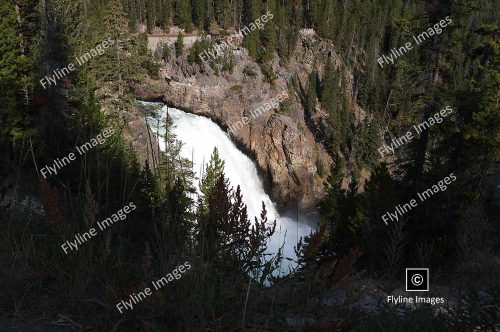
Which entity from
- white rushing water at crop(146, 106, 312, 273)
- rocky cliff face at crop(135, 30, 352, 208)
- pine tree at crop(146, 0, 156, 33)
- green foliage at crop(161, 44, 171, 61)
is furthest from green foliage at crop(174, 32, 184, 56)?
white rushing water at crop(146, 106, 312, 273)

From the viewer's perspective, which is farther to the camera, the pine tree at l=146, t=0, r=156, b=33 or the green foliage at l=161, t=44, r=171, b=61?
the pine tree at l=146, t=0, r=156, b=33

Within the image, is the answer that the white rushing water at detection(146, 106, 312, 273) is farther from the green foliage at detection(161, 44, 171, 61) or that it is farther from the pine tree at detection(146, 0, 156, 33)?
the pine tree at detection(146, 0, 156, 33)

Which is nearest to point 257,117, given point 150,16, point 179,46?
point 179,46

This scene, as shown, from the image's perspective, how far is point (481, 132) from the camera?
16.0 m

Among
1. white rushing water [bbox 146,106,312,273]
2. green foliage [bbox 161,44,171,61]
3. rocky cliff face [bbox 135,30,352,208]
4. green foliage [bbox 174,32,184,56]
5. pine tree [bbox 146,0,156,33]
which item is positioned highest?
pine tree [bbox 146,0,156,33]

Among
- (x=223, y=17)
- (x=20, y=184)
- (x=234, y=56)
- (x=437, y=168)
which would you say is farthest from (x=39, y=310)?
(x=223, y=17)

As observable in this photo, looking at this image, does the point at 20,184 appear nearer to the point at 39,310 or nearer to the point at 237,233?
the point at 39,310

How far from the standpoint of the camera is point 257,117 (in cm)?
5681

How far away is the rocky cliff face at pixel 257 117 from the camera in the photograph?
53281mm

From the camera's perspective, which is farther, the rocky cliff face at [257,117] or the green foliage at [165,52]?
the green foliage at [165,52]

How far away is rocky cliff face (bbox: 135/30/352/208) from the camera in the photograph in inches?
2098

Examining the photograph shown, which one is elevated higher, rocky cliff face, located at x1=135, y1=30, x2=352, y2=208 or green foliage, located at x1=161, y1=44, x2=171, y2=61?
green foliage, located at x1=161, y1=44, x2=171, y2=61

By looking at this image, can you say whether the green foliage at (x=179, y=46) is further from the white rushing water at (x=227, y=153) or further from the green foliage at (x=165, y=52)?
the white rushing water at (x=227, y=153)

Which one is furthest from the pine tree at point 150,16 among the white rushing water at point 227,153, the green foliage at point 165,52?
the white rushing water at point 227,153
